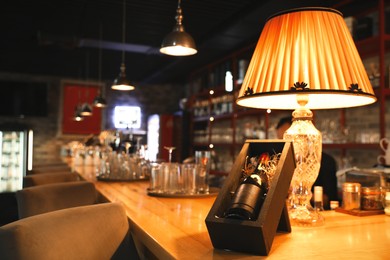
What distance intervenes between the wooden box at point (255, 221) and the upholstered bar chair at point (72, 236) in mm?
404

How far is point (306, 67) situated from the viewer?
1111 mm

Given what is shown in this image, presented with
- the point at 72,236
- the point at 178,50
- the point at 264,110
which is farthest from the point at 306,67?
the point at 264,110

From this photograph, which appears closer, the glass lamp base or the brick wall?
the glass lamp base

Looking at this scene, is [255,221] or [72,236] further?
[72,236]

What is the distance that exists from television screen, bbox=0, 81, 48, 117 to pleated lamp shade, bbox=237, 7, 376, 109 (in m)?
7.91

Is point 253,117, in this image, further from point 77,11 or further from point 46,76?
point 46,76

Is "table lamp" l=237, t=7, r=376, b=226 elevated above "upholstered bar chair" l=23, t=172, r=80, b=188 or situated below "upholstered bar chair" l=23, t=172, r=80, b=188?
above

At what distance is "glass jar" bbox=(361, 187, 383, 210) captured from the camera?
58.7 inches

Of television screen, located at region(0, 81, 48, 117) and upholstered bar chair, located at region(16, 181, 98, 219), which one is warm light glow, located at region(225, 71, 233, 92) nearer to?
upholstered bar chair, located at region(16, 181, 98, 219)

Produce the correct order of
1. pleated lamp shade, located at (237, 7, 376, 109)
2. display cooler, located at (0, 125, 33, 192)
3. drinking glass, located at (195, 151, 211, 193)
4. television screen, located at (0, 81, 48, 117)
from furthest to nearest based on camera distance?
television screen, located at (0, 81, 48, 117) < display cooler, located at (0, 125, 33, 192) < drinking glass, located at (195, 151, 211, 193) < pleated lamp shade, located at (237, 7, 376, 109)

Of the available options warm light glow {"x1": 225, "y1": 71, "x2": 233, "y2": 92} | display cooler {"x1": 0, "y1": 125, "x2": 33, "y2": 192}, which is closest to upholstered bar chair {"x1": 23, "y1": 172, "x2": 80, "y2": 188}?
warm light glow {"x1": 225, "y1": 71, "x2": 233, "y2": 92}

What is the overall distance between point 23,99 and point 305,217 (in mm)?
8114

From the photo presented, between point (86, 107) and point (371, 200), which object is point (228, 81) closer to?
point (86, 107)

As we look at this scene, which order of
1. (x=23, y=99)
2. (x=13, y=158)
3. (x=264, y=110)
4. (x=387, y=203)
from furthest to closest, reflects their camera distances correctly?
(x=23, y=99), (x=13, y=158), (x=264, y=110), (x=387, y=203)
